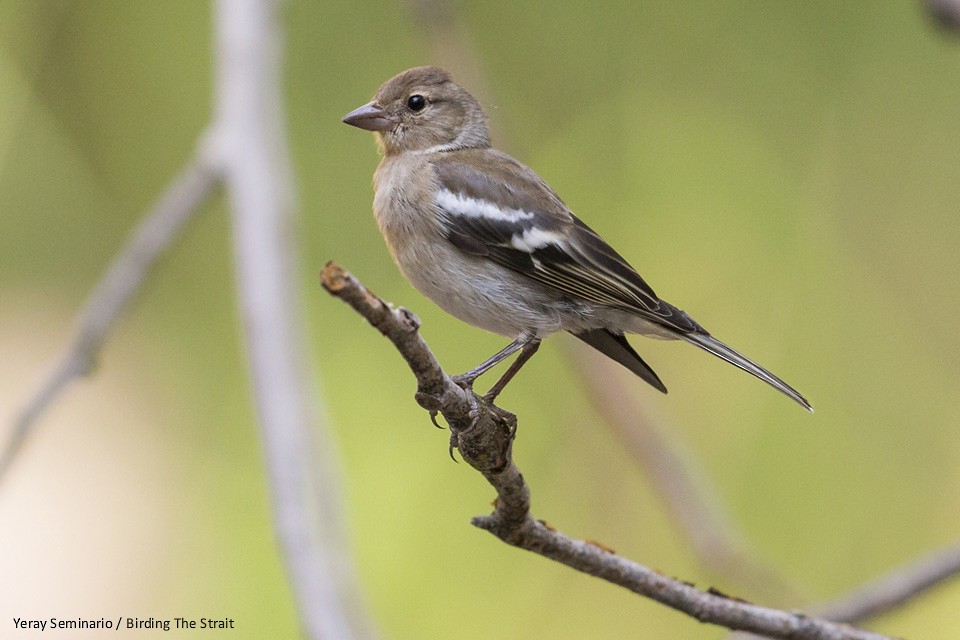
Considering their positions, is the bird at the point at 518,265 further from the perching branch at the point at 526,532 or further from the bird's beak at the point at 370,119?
the perching branch at the point at 526,532

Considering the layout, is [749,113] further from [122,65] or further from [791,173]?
[122,65]

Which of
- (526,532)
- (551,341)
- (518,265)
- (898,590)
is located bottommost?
(526,532)

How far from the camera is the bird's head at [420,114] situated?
407 centimetres

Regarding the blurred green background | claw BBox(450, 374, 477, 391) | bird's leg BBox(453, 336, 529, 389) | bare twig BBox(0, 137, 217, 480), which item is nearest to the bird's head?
the blurred green background

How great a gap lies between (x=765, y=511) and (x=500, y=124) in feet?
6.88

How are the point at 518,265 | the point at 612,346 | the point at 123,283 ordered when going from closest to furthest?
the point at 123,283, the point at 518,265, the point at 612,346

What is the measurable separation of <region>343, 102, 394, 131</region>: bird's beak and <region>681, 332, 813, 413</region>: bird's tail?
1446mm

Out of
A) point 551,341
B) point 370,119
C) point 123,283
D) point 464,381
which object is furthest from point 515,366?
point 551,341

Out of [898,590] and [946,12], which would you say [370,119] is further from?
[898,590]

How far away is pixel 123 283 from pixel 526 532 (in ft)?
5.09

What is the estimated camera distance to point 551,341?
5.07 meters

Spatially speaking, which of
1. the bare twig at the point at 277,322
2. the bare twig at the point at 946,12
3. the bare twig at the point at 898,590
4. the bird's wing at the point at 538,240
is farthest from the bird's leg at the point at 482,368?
the bare twig at the point at 946,12

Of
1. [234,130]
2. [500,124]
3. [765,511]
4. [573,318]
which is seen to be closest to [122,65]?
[500,124]

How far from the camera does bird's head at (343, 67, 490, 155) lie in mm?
4070
